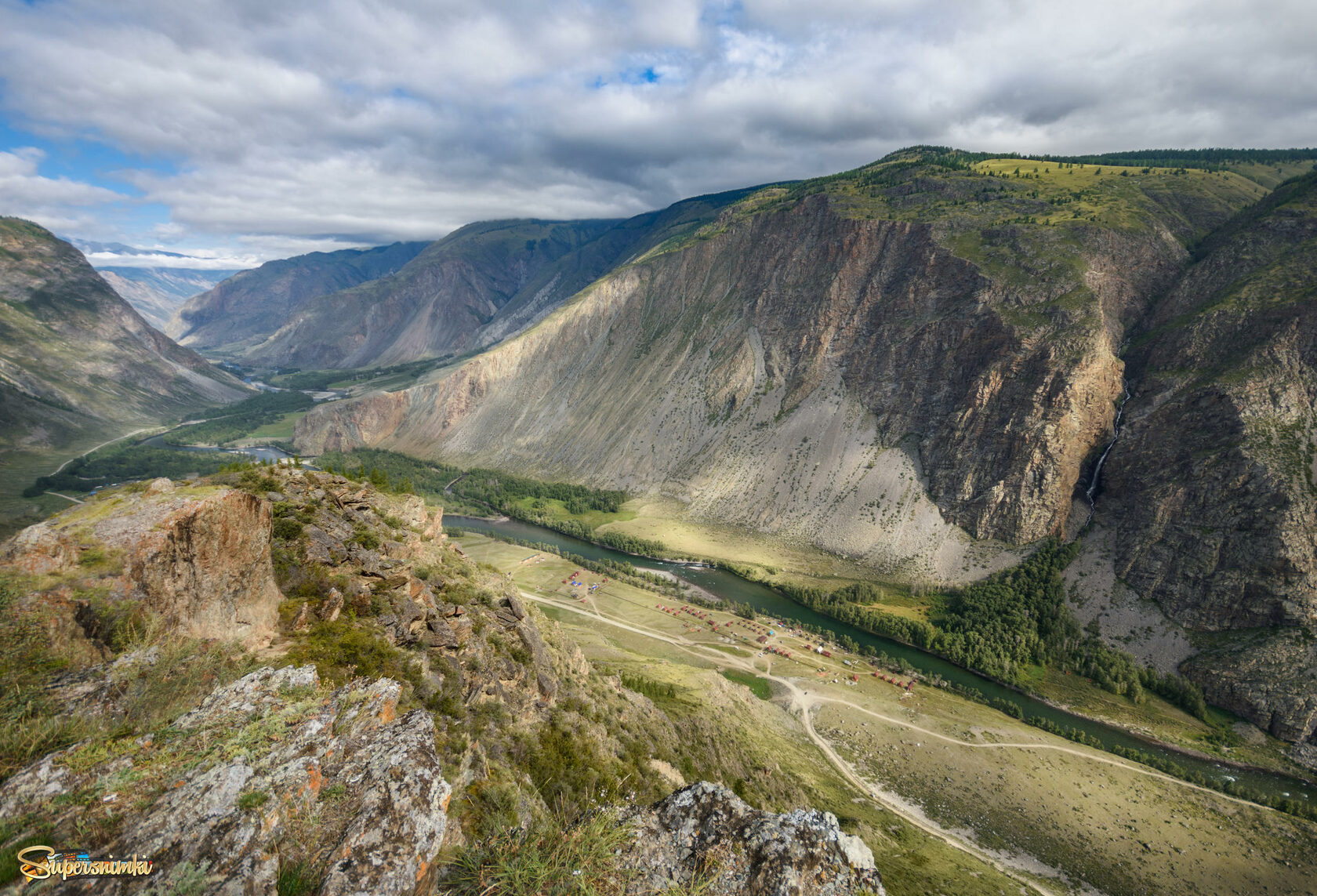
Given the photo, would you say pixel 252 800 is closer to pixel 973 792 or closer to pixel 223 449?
pixel 973 792

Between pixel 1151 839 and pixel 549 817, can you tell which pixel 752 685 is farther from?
pixel 549 817

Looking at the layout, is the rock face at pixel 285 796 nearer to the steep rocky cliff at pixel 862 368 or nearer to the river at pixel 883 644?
the river at pixel 883 644

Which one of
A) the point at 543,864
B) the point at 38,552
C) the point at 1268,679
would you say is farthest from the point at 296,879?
→ the point at 1268,679

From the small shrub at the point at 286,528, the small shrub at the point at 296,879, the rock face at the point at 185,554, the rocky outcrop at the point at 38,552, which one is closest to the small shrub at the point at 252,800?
the small shrub at the point at 296,879

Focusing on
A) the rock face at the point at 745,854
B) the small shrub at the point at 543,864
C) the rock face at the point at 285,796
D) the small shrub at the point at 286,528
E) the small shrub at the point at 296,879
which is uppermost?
the small shrub at the point at 286,528

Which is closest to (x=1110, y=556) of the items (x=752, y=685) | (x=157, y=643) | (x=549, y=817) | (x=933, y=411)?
(x=933, y=411)

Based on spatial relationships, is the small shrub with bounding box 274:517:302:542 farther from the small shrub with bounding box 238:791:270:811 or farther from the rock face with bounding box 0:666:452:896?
the small shrub with bounding box 238:791:270:811
